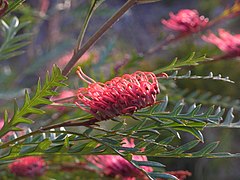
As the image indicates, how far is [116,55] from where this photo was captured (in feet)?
4.68

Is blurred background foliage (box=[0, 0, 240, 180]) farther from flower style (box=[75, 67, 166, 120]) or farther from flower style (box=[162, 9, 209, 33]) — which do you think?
flower style (box=[75, 67, 166, 120])

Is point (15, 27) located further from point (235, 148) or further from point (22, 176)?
point (235, 148)

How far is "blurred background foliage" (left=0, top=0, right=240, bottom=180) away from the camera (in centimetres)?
105

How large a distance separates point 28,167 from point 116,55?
662 mm

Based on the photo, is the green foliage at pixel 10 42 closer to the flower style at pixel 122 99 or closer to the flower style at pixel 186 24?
the flower style at pixel 122 99

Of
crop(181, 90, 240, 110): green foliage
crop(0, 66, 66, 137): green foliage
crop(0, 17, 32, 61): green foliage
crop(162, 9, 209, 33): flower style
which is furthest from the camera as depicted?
crop(162, 9, 209, 33): flower style

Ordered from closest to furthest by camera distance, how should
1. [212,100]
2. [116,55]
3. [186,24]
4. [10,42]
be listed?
[10,42] → [212,100] → [186,24] → [116,55]

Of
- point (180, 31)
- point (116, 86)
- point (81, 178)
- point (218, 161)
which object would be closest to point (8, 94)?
point (81, 178)

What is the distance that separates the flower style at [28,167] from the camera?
80 cm

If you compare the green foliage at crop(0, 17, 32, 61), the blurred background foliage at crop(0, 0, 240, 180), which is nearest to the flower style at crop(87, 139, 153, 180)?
the blurred background foliage at crop(0, 0, 240, 180)

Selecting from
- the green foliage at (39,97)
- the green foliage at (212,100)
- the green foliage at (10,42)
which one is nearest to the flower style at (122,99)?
the green foliage at (39,97)

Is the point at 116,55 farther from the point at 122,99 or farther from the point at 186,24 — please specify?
the point at 122,99

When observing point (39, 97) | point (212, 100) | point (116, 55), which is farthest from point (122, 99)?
point (116, 55)

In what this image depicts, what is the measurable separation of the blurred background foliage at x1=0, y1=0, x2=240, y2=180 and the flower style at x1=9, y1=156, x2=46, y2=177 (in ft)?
0.09
